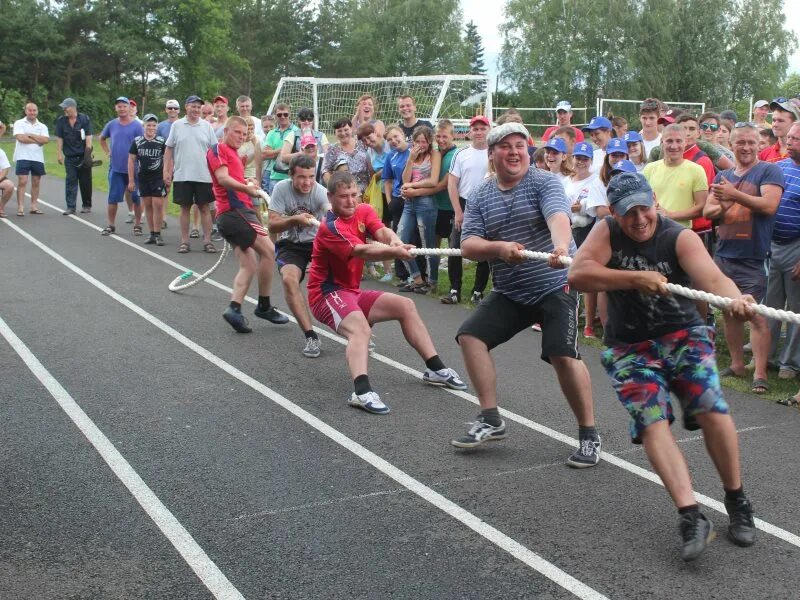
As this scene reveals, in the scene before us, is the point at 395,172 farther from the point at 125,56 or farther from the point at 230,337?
the point at 125,56

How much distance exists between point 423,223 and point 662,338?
24.4ft

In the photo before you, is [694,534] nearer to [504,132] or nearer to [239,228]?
[504,132]

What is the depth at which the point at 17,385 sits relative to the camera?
25.8ft

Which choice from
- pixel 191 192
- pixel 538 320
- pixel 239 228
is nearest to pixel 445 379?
pixel 538 320

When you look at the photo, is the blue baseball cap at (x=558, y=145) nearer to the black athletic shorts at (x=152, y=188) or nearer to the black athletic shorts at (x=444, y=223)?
the black athletic shorts at (x=444, y=223)

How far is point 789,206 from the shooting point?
824 cm

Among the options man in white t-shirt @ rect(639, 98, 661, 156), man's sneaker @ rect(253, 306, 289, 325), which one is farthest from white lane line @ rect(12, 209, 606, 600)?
man in white t-shirt @ rect(639, 98, 661, 156)

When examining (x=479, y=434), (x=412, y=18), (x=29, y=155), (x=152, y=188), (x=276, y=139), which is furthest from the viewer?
(x=412, y=18)

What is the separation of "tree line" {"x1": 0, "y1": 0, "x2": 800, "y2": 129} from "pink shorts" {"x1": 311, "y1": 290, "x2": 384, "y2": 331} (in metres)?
54.0

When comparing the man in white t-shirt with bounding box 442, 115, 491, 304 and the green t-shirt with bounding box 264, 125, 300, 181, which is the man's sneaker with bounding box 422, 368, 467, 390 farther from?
the green t-shirt with bounding box 264, 125, 300, 181

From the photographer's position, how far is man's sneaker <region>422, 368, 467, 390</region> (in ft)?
26.2

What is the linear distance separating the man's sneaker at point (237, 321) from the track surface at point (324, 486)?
1.01 feet

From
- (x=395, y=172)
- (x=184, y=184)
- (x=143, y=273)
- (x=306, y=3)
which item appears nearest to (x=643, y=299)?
(x=395, y=172)

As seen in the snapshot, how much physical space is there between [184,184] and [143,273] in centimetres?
231
